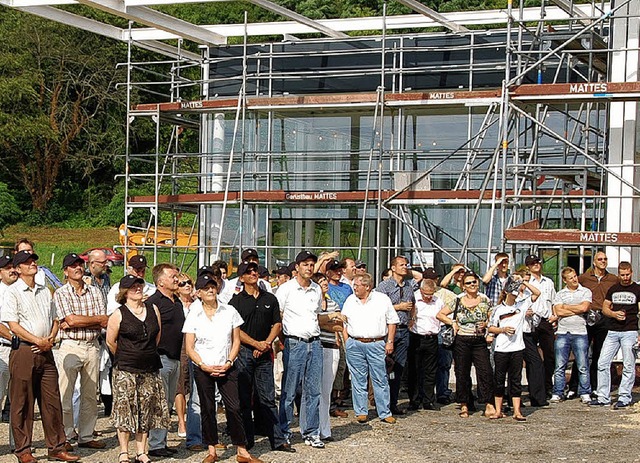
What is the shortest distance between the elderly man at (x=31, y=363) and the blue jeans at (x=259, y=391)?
5.42 ft

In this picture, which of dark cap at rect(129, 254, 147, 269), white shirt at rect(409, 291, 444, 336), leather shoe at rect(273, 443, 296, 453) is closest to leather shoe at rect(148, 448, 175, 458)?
leather shoe at rect(273, 443, 296, 453)

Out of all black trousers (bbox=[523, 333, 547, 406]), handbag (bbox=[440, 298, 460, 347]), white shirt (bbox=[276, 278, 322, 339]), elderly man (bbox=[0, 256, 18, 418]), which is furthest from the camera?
black trousers (bbox=[523, 333, 547, 406])

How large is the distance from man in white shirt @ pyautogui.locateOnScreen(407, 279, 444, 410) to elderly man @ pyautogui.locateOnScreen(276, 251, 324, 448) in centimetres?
295

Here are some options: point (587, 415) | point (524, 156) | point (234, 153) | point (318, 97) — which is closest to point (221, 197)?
point (234, 153)

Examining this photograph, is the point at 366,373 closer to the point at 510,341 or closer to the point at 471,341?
the point at 471,341

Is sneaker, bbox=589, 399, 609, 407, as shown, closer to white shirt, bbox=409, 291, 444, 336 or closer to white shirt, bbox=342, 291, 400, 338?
white shirt, bbox=409, 291, 444, 336

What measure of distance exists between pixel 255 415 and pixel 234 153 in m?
11.0

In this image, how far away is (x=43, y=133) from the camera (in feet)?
168

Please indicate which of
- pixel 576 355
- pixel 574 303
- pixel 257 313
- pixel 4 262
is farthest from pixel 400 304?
pixel 4 262

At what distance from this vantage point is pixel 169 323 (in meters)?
11.6

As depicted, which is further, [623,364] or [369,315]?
[623,364]

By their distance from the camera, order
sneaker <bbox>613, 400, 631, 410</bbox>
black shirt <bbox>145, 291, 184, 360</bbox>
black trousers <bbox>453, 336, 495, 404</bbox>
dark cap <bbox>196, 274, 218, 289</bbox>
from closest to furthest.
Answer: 1. dark cap <bbox>196, 274, 218, 289</bbox>
2. black shirt <bbox>145, 291, 184, 360</bbox>
3. black trousers <bbox>453, 336, 495, 404</bbox>
4. sneaker <bbox>613, 400, 631, 410</bbox>

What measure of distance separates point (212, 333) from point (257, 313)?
26.8 inches

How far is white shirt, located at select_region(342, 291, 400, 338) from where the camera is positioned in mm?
13516
